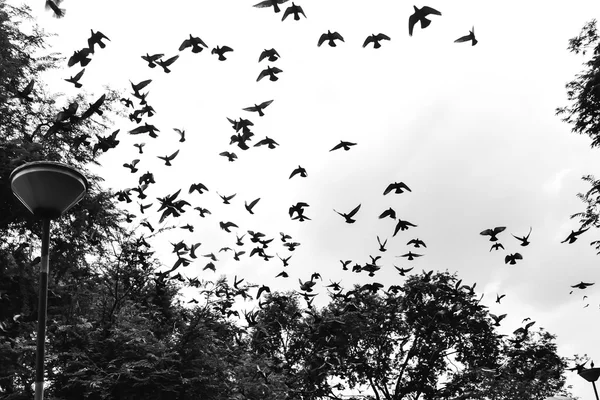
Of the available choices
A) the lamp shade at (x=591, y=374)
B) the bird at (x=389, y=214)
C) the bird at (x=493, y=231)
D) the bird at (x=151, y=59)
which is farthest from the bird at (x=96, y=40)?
the lamp shade at (x=591, y=374)

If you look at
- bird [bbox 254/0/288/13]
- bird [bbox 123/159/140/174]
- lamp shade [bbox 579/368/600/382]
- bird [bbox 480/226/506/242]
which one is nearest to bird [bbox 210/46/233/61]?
bird [bbox 254/0/288/13]

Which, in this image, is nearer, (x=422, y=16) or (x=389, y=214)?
(x=422, y=16)

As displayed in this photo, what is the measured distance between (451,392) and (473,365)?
1576mm

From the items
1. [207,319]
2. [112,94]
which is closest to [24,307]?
[207,319]

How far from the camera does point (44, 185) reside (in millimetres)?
4938

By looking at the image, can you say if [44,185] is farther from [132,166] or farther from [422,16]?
[422,16]

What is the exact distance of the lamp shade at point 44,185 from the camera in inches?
193

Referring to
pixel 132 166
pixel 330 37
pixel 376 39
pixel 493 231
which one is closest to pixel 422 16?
pixel 376 39

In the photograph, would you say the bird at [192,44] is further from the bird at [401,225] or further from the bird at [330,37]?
the bird at [401,225]

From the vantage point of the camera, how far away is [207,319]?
12.1m

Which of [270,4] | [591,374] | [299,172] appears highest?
[591,374]

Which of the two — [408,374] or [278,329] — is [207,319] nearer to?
[408,374]

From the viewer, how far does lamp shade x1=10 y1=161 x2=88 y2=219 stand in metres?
4.90

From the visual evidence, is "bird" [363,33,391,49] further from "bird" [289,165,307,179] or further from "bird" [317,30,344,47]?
"bird" [289,165,307,179]
